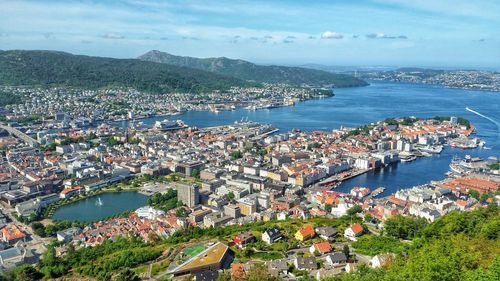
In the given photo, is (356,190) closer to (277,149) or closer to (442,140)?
(277,149)

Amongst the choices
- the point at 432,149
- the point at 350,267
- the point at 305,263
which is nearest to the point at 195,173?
the point at 305,263

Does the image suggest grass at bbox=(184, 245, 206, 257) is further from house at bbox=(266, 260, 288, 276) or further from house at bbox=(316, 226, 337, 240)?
house at bbox=(316, 226, 337, 240)

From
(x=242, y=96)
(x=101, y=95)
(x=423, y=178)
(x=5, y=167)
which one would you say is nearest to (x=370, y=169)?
(x=423, y=178)

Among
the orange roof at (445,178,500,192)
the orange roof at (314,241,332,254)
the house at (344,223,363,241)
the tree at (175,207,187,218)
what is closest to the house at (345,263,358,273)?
the orange roof at (314,241,332,254)

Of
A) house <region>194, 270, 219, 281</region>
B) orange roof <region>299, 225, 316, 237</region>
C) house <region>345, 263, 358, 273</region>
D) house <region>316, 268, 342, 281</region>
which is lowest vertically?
orange roof <region>299, 225, 316, 237</region>

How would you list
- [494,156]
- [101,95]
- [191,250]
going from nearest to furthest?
[191,250] < [494,156] < [101,95]

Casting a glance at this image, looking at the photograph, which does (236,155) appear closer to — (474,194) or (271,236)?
(474,194)
